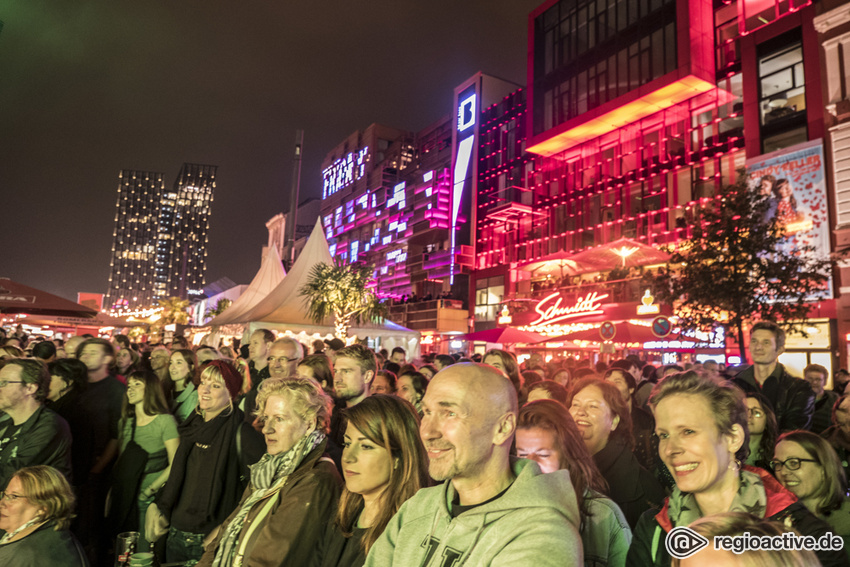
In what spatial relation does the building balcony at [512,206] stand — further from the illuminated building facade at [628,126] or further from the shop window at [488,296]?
the shop window at [488,296]

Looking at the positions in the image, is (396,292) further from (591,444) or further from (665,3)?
(591,444)

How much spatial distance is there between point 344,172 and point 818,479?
76995mm

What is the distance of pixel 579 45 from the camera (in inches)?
1366

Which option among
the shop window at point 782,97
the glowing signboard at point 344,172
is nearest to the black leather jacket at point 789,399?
the shop window at point 782,97

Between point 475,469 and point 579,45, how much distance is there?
1479 inches

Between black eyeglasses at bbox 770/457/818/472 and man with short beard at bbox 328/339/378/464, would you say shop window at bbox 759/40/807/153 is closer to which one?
black eyeglasses at bbox 770/457/818/472

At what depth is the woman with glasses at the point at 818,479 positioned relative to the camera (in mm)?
3203

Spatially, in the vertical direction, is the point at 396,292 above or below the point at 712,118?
below

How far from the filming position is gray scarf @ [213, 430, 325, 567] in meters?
3.15

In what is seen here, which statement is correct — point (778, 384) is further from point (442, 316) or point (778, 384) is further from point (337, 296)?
point (442, 316)

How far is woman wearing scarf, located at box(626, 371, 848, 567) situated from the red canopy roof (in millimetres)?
18856

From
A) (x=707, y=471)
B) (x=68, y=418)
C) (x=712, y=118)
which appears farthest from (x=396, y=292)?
(x=707, y=471)

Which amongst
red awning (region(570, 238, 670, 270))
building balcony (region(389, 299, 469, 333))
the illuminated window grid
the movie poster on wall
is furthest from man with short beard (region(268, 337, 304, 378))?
building balcony (region(389, 299, 469, 333))

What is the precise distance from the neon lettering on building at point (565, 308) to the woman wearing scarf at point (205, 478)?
56.5 ft
